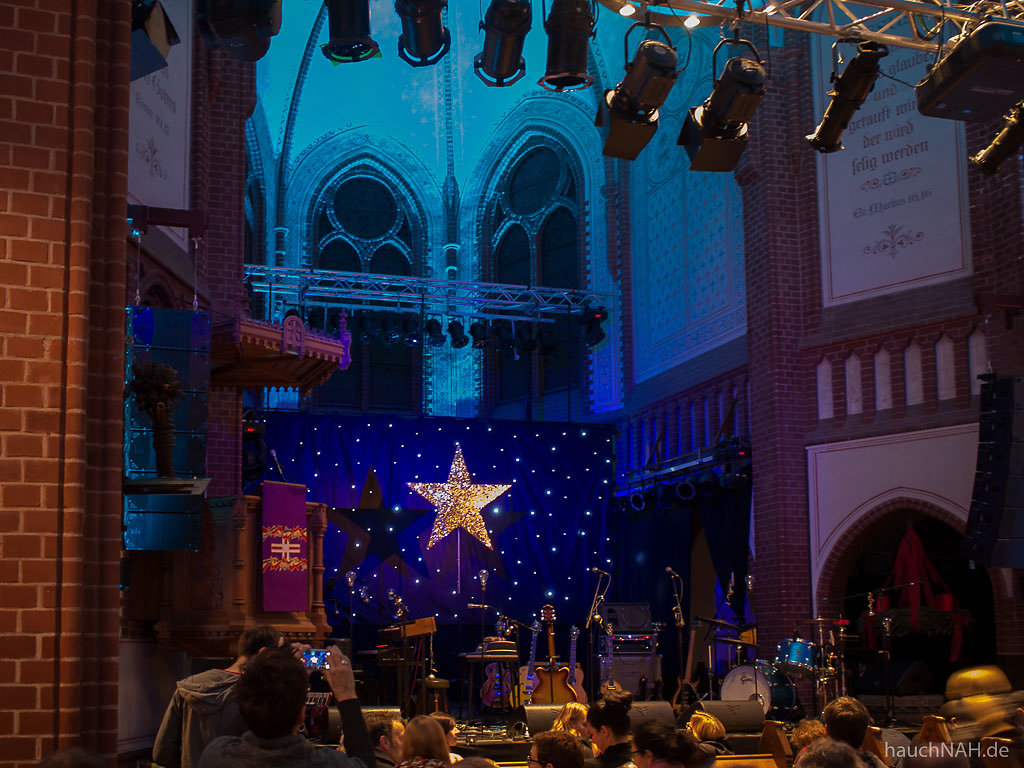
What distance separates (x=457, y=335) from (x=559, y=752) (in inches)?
618

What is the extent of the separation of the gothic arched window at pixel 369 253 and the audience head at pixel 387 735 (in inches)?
633

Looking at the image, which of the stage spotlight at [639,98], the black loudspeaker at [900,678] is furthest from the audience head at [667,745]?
the black loudspeaker at [900,678]

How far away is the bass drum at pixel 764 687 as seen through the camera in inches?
472

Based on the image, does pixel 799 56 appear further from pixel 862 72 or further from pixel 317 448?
pixel 317 448

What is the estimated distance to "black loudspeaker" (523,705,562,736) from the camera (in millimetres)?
8828

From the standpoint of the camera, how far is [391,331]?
19688 mm

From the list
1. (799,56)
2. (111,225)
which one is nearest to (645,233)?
(799,56)

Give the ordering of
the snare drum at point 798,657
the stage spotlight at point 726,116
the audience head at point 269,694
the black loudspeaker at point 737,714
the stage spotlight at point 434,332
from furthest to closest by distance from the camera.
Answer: the stage spotlight at point 434,332
the snare drum at point 798,657
the black loudspeaker at point 737,714
the stage spotlight at point 726,116
the audience head at point 269,694

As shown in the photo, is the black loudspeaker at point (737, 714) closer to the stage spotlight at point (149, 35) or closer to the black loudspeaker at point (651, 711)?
the black loudspeaker at point (651, 711)

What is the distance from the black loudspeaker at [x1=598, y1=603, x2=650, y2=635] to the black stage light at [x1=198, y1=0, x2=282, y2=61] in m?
10.1

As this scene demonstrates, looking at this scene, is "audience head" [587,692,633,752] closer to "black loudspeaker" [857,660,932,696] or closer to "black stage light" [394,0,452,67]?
"black stage light" [394,0,452,67]

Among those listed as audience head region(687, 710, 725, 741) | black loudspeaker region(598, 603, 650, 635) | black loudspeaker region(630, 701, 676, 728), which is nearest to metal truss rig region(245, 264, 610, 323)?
black loudspeaker region(598, 603, 650, 635)

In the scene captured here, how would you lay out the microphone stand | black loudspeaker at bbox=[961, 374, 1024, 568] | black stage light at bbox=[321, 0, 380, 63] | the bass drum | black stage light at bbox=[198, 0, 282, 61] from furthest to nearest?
the microphone stand, the bass drum, black loudspeaker at bbox=[961, 374, 1024, 568], black stage light at bbox=[321, 0, 380, 63], black stage light at bbox=[198, 0, 282, 61]

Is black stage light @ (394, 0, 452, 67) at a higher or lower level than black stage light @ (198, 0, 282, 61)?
higher
